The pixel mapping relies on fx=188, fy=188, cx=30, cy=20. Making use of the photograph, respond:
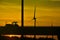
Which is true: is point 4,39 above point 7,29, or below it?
below

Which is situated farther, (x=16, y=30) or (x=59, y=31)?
(x=59, y=31)

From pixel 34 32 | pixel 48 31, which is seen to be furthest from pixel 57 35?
pixel 34 32

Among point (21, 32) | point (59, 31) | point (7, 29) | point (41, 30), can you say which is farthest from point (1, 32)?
point (59, 31)

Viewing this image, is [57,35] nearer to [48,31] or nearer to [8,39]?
[48,31]

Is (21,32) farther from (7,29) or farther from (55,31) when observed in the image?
(55,31)

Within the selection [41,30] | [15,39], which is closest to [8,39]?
[15,39]

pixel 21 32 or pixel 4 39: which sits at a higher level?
pixel 21 32

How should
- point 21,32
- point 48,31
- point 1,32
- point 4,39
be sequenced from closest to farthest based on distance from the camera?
point 21,32 < point 1,32 < point 48,31 < point 4,39

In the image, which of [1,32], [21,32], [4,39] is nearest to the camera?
[21,32]

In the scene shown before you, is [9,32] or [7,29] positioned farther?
[7,29]
